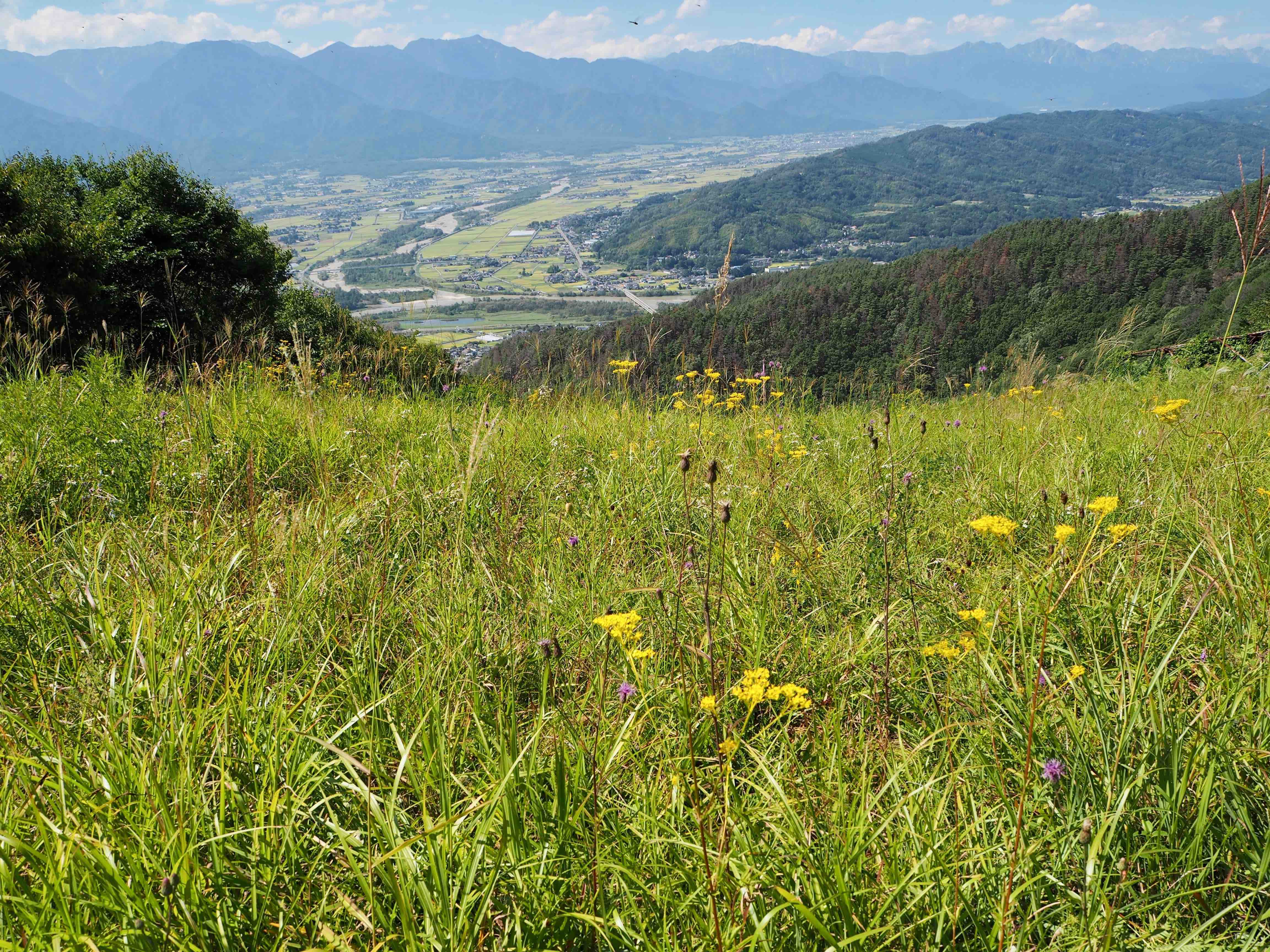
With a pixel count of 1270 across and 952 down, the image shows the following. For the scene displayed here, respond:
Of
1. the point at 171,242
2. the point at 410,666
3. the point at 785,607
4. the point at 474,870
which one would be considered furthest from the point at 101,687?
the point at 171,242

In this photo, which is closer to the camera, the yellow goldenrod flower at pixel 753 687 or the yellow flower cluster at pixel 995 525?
the yellow goldenrod flower at pixel 753 687

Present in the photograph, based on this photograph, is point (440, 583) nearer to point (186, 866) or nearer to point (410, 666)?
point (410, 666)

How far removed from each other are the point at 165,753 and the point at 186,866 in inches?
13.4

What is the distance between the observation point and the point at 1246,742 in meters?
1.35

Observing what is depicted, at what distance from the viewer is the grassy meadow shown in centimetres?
112

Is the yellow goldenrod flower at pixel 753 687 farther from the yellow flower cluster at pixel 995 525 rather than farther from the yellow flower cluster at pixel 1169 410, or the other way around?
the yellow flower cluster at pixel 1169 410

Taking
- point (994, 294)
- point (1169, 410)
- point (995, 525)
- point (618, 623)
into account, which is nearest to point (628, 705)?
point (618, 623)

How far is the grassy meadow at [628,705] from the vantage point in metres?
1.12

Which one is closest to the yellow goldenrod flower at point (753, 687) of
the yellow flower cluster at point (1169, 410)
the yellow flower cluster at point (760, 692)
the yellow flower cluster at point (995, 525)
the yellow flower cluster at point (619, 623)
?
the yellow flower cluster at point (760, 692)

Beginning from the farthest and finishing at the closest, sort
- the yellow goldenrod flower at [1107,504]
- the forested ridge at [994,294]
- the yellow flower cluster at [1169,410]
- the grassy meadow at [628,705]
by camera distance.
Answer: the forested ridge at [994,294] → the yellow flower cluster at [1169,410] → the yellow goldenrod flower at [1107,504] → the grassy meadow at [628,705]

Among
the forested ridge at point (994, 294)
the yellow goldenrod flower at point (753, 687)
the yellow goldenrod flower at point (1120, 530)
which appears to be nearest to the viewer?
the yellow goldenrod flower at point (753, 687)

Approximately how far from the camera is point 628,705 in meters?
1.71

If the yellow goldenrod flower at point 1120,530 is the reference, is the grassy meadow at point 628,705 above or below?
below

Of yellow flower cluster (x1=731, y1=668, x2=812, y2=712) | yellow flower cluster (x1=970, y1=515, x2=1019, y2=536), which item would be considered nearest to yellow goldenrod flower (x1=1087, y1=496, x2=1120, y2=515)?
yellow flower cluster (x1=970, y1=515, x2=1019, y2=536)
